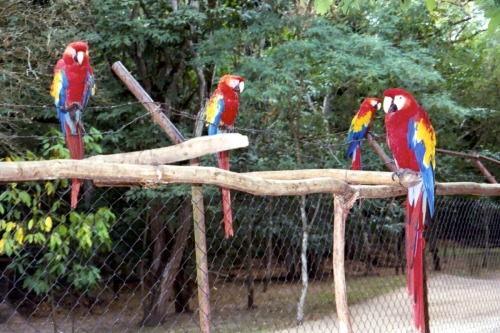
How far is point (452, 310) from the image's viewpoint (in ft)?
18.5

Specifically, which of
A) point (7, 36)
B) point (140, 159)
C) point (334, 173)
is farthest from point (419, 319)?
point (7, 36)

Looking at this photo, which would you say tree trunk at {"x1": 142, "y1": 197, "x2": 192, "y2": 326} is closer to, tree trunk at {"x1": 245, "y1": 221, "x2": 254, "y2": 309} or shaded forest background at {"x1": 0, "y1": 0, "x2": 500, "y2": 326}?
shaded forest background at {"x1": 0, "y1": 0, "x2": 500, "y2": 326}

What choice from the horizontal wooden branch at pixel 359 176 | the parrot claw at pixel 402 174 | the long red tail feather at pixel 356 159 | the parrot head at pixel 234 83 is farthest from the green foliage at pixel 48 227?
the long red tail feather at pixel 356 159

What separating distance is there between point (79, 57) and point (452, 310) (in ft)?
14.7

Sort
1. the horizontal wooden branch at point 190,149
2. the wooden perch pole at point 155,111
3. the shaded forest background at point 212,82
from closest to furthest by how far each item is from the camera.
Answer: the horizontal wooden branch at point 190,149, the wooden perch pole at point 155,111, the shaded forest background at point 212,82

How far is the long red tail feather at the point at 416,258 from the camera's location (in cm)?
224

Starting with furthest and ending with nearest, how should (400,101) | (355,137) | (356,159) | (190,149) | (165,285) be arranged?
(165,285)
(355,137)
(356,159)
(400,101)
(190,149)

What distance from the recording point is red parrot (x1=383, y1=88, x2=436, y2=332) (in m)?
2.27

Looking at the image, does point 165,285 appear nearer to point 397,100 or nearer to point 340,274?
point 397,100

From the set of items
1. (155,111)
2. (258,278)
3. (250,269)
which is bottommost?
(258,278)

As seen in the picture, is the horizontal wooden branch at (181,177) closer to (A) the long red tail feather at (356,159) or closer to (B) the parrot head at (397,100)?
(B) the parrot head at (397,100)

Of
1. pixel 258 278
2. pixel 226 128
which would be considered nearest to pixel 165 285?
pixel 258 278

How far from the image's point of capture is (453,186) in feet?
9.13

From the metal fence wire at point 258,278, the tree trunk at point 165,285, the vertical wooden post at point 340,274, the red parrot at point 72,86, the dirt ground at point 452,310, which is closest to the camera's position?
the vertical wooden post at point 340,274
